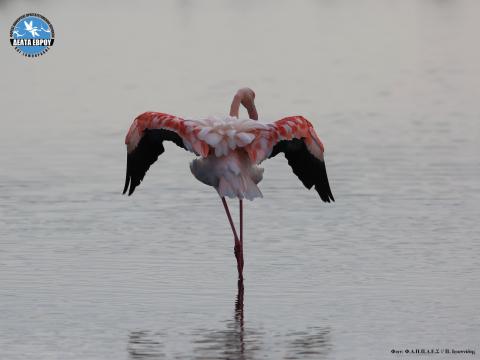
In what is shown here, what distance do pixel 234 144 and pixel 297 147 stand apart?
72 centimetres

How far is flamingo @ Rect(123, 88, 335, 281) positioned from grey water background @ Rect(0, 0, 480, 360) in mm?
754

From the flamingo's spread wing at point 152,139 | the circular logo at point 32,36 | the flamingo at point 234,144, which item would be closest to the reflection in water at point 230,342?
the flamingo at point 234,144

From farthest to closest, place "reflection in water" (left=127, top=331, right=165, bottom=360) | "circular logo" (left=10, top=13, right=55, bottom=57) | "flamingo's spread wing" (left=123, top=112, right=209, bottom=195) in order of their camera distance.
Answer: "circular logo" (left=10, top=13, right=55, bottom=57), "flamingo's spread wing" (left=123, top=112, right=209, bottom=195), "reflection in water" (left=127, top=331, right=165, bottom=360)

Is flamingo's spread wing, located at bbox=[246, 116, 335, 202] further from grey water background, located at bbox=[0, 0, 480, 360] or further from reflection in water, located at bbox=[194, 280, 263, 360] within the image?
reflection in water, located at bbox=[194, 280, 263, 360]

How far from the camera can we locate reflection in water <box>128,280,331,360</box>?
10.2 metres

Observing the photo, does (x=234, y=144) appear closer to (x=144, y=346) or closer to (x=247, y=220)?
(x=144, y=346)

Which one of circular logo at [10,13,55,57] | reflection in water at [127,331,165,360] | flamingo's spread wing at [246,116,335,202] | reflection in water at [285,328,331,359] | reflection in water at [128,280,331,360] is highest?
circular logo at [10,13,55,57]

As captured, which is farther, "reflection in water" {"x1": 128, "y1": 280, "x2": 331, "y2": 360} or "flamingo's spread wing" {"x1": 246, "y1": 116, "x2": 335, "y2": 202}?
"flamingo's spread wing" {"x1": 246, "y1": 116, "x2": 335, "y2": 202}

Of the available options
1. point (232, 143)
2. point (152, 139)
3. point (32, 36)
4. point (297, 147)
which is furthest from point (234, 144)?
point (32, 36)

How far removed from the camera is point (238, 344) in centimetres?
1059

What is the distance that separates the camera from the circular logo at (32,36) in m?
35.9

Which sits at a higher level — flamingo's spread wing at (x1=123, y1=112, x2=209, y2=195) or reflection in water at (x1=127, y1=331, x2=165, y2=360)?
flamingo's spread wing at (x1=123, y1=112, x2=209, y2=195)

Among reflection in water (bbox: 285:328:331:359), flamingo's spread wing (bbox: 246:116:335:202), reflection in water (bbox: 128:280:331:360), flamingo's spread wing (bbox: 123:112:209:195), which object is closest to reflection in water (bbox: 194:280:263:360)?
reflection in water (bbox: 128:280:331:360)

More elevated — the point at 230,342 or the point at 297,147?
the point at 297,147
